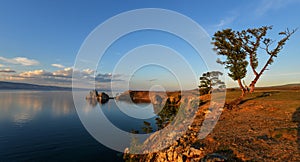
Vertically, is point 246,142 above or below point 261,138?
below

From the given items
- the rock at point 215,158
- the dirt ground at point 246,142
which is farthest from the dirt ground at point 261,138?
the rock at point 215,158

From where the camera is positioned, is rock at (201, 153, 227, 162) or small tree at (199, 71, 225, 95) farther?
small tree at (199, 71, 225, 95)

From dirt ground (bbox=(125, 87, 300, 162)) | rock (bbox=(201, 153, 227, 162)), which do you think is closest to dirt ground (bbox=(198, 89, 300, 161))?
dirt ground (bbox=(125, 87, 300, 162))

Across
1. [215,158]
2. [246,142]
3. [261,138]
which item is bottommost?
[215,158]

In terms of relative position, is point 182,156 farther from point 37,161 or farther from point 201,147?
point 37,161

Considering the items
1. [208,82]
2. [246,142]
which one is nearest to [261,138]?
[246,142]

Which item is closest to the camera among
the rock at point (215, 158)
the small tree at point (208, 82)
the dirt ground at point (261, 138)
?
the rock at point (215, 158)

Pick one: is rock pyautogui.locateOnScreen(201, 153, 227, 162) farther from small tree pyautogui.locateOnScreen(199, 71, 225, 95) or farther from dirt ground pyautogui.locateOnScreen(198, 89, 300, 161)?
small tree pyautogui.locateOnScreen(199, 71, 225, 95)

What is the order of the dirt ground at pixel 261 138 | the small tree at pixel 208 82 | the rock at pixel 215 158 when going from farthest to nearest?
the small tree at pixel 208 82
the dirt ground at pixel 261 138
the rock at pixel 215 158

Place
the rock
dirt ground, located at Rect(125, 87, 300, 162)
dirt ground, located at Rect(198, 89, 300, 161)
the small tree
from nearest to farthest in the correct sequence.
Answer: the rock < dirt ground, located at Rect(198, 89, 300, 161) < dirt ground, located at Rect(125, 87, 300, 162) < the small tree

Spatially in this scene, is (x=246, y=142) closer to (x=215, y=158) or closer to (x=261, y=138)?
(x=261, y=138)

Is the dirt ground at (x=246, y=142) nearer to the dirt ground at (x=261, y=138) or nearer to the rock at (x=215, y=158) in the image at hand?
the dirt ground at (x=261, y=138)

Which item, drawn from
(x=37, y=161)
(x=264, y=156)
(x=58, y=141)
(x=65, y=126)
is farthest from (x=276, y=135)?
(x=65, y=126)

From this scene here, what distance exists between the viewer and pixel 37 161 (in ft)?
104
